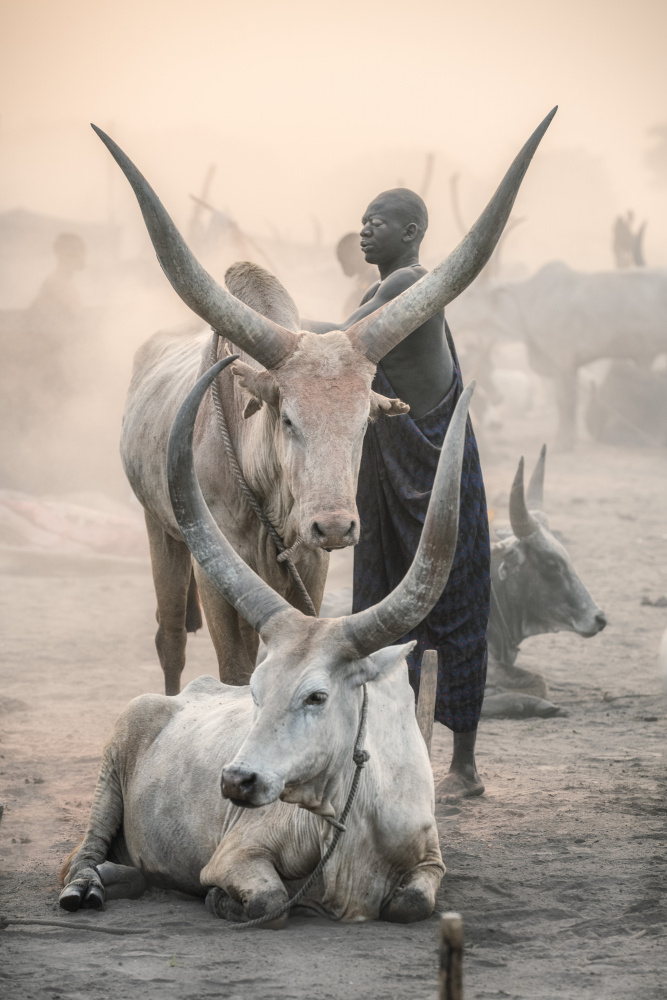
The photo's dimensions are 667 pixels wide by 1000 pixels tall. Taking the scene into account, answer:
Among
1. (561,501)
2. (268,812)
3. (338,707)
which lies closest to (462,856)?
(268,812)

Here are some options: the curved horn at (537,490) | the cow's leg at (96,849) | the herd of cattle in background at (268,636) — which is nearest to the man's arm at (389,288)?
the herd of cattle in background at (268,636)

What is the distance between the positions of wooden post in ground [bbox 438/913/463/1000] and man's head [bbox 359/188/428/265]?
2.99 m

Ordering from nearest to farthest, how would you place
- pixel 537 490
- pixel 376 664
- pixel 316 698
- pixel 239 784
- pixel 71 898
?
pixel 239 784, pixel 316 698, pixel 376 664, pixel 71 898, pixel 537 490

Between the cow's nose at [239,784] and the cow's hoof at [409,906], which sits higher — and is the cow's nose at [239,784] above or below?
above

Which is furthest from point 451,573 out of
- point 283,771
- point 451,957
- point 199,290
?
point 451,957

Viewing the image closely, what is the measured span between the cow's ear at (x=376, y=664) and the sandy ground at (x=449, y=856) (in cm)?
72

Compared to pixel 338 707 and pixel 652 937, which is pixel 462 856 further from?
pixel 338 707

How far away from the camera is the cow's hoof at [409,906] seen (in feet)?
10.9

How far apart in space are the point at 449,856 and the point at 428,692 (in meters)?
0.75

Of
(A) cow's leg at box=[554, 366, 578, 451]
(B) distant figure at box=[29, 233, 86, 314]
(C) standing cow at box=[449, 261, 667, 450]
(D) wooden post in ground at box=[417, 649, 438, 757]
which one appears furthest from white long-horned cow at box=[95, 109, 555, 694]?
Answer: (C) standing cow at box=[449, 261, 667, 450]

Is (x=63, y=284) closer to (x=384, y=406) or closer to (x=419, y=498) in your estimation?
(x=419, y=498)

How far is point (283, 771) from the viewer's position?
2994 millimetres

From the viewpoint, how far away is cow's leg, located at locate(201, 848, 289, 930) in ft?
10.8

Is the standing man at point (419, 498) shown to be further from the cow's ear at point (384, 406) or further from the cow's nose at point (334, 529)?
the cow's nose at point (334, 529)
